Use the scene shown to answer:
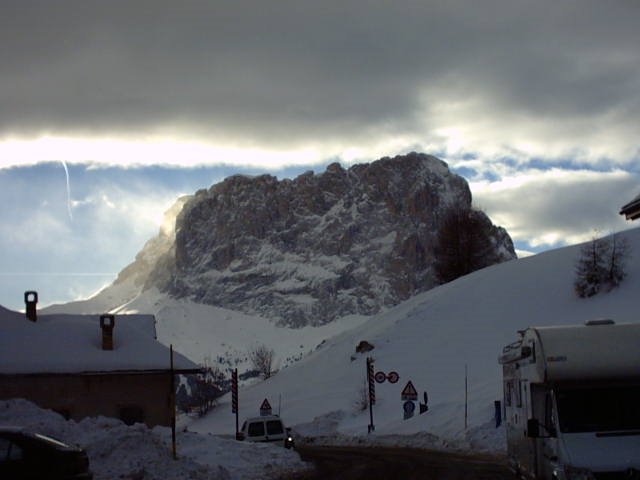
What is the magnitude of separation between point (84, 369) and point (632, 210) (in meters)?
21.7

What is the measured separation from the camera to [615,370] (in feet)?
48.6

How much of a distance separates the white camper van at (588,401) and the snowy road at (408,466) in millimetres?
7033

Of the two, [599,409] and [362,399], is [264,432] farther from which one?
[362,399]

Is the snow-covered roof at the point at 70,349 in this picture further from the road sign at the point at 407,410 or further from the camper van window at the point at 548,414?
the camper van window at the point at 548,414

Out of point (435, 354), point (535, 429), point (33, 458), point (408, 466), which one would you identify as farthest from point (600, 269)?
point (33, 458)

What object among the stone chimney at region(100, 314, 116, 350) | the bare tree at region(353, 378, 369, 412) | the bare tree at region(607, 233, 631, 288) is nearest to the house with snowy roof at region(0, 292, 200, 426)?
the stone chimney at region(100, 314, 116, 350)

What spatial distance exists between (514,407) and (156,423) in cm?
2075

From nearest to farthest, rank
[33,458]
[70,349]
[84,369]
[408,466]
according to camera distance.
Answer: [33,458], [408,466], [84,369], [70,349]

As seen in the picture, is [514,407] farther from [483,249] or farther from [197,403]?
[483,249]

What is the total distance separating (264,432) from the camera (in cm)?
3228

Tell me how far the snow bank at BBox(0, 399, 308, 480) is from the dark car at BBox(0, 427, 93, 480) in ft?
13.0

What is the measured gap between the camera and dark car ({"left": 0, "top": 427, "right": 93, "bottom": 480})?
14.7 m

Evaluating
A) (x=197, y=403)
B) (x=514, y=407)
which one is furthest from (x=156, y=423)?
(x=197, y=403)

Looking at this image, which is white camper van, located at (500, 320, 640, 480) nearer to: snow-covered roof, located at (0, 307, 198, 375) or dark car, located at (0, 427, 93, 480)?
dark car, located at (0, 427, 93, 480)
